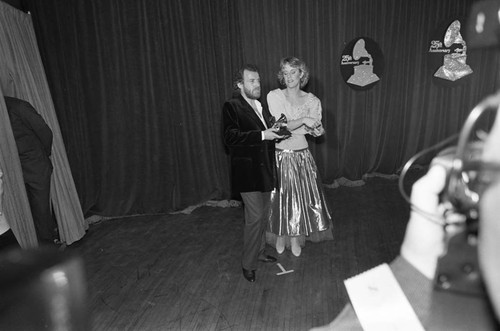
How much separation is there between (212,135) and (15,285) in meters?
3.92

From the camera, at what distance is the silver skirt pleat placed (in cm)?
300

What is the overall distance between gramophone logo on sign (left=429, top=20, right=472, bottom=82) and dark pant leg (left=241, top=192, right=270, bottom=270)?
135 inches

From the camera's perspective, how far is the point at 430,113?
4.95 m

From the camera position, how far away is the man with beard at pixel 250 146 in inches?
98.3

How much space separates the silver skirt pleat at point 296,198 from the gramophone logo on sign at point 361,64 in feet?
7.02

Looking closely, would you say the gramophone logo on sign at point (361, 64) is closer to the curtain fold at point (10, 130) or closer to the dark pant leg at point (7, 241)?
the curtain fold at point (10, 130)

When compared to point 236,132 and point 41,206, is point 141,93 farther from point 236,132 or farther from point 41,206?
point 236,132

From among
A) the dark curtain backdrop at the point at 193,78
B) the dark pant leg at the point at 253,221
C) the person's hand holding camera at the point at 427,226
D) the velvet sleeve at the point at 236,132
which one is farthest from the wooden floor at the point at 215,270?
the person's hand holding camera at the point at 427,226

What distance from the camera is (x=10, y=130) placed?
2922 millimetres

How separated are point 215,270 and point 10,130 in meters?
1.89

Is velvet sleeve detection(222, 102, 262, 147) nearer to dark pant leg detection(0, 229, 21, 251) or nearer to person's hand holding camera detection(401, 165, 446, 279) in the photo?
dark pant leg detection(0, 229, 21, 251)

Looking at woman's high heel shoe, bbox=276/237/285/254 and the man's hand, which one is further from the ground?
the man's hand

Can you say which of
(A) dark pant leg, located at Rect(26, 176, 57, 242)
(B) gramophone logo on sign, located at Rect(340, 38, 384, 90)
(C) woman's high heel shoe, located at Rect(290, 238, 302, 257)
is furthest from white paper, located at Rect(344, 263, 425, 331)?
(B) gramophone logo on sign, located at Rect(340, 38, 384, 90)

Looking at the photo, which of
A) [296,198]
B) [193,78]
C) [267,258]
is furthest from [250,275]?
[193,78]
